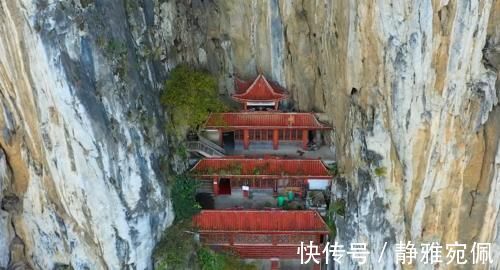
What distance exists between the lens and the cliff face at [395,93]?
15.5 m

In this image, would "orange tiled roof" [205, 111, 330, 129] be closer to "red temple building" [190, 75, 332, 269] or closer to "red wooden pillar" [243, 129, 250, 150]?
"red temple building" [190, 75, 332, 269]

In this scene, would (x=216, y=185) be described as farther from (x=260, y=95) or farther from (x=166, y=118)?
(x=260, y=95)

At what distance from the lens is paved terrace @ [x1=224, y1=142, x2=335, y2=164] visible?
2209 centimetres

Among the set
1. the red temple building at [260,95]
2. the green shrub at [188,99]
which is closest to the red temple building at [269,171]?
the green shrub at [188,99]

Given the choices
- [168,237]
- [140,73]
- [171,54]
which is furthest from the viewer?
[171,54]

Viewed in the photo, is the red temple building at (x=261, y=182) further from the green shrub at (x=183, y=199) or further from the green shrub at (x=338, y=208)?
the green shrub at (x=338, y=208)

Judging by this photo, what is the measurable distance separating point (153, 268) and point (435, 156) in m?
10.8

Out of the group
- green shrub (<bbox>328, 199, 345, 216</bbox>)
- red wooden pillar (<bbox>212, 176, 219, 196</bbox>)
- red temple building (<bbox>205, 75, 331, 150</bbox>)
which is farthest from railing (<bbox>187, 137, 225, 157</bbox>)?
green shrub (<bbox>328, 199, 345, 216</bbox>)

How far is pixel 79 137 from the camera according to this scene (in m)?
16.7

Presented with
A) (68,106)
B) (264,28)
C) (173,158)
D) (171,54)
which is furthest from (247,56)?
(68,106)

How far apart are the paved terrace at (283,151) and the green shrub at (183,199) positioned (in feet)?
8.52

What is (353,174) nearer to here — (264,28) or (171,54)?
(264,28)

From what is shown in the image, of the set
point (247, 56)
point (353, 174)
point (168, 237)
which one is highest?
point (247, 56)

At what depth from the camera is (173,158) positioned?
20781mm
